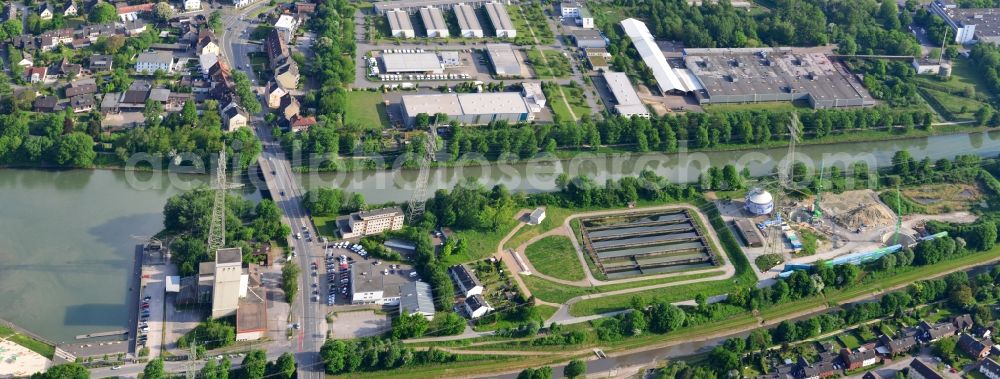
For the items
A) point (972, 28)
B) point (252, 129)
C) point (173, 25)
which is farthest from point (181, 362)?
point (972, 28)

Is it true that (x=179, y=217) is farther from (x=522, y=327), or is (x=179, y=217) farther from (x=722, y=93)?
(x=722, y=93)

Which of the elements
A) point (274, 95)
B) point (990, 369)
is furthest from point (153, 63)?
point (990, 369)

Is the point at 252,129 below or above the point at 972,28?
below

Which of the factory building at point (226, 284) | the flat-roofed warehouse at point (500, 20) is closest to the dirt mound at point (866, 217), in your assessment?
the flat-roofed warehouse at point (500, 20)

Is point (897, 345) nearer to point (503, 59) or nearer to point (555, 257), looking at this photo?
point (555, 257)

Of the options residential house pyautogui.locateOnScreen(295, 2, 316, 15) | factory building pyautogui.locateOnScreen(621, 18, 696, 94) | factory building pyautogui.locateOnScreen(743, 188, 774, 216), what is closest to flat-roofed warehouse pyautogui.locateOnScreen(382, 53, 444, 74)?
residential house pyautogui.locateOnScreen(295, 2, 316, 15)

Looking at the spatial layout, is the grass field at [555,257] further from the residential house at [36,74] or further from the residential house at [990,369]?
the residential house at [36,74]
